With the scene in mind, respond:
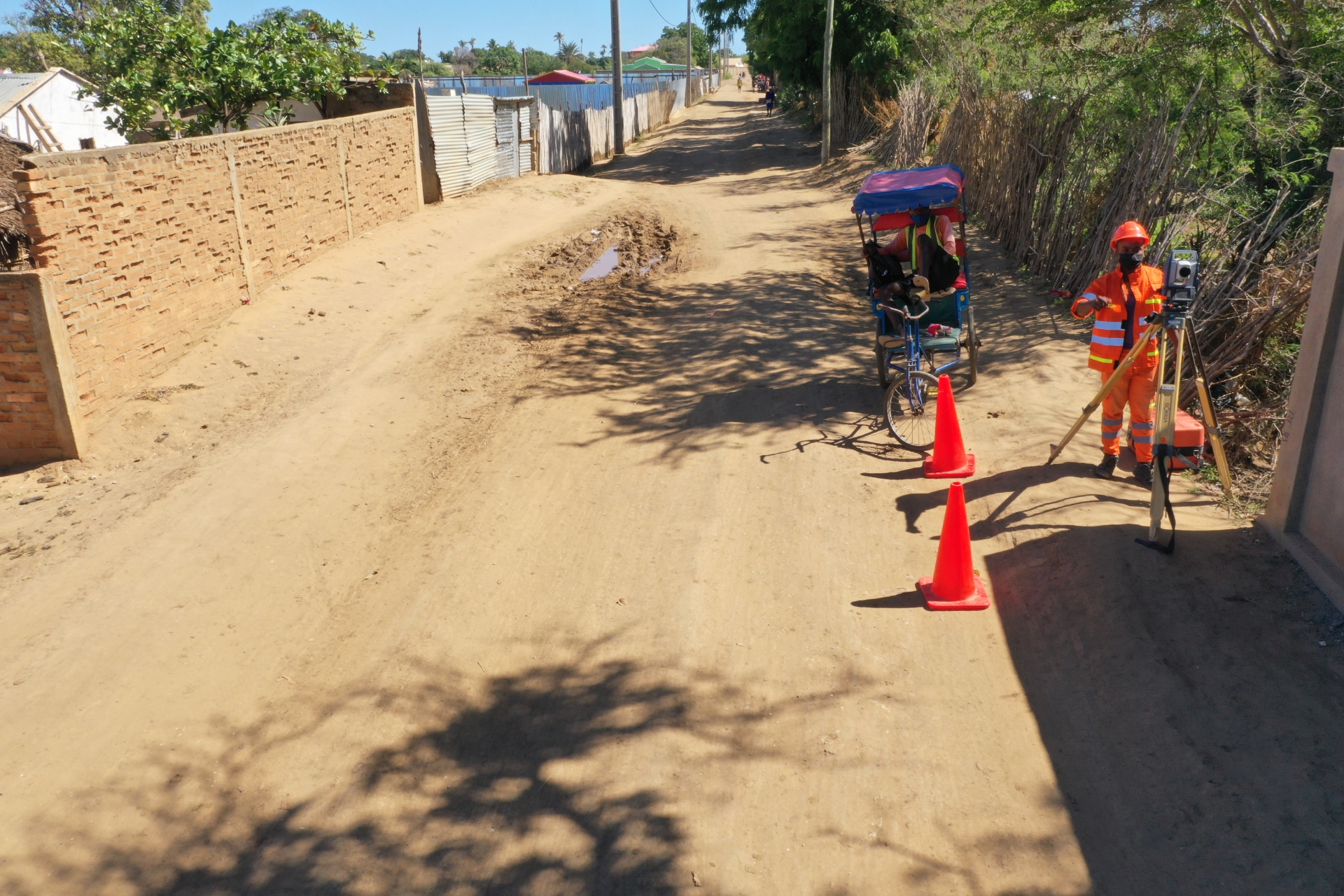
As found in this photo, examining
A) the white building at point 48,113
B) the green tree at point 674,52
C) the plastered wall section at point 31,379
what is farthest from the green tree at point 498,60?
the plastered wall section at point 31,379

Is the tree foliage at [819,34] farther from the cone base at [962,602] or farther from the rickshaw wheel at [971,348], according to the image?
the cone base at [962,602]

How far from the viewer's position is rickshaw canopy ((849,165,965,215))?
7965 mm

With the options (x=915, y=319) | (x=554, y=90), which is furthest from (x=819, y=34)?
(x=915, y=319)

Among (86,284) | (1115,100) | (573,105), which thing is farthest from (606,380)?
(573,105)

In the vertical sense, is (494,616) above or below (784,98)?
below

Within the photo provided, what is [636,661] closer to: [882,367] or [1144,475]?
[1144,475]

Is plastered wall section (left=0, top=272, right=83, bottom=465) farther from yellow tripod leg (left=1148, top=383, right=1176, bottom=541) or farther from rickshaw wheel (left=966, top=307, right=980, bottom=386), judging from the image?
yellow tripod leg (left=1148, top=383, right=1176, bottom=541)

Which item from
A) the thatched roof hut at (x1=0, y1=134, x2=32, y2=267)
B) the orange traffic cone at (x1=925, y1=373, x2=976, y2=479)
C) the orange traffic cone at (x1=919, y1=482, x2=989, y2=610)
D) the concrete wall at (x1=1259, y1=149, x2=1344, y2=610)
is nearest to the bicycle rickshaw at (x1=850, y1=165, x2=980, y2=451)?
the orange traffic cone at (x1=925, y1=373, x2=976, y2=479)

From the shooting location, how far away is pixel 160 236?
9.40m

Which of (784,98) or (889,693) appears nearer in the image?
(889,693)

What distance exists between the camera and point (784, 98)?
163ft

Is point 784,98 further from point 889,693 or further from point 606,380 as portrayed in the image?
point 889,693

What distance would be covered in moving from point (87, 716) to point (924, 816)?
13.4 feet

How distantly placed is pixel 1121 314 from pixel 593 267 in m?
9.81
